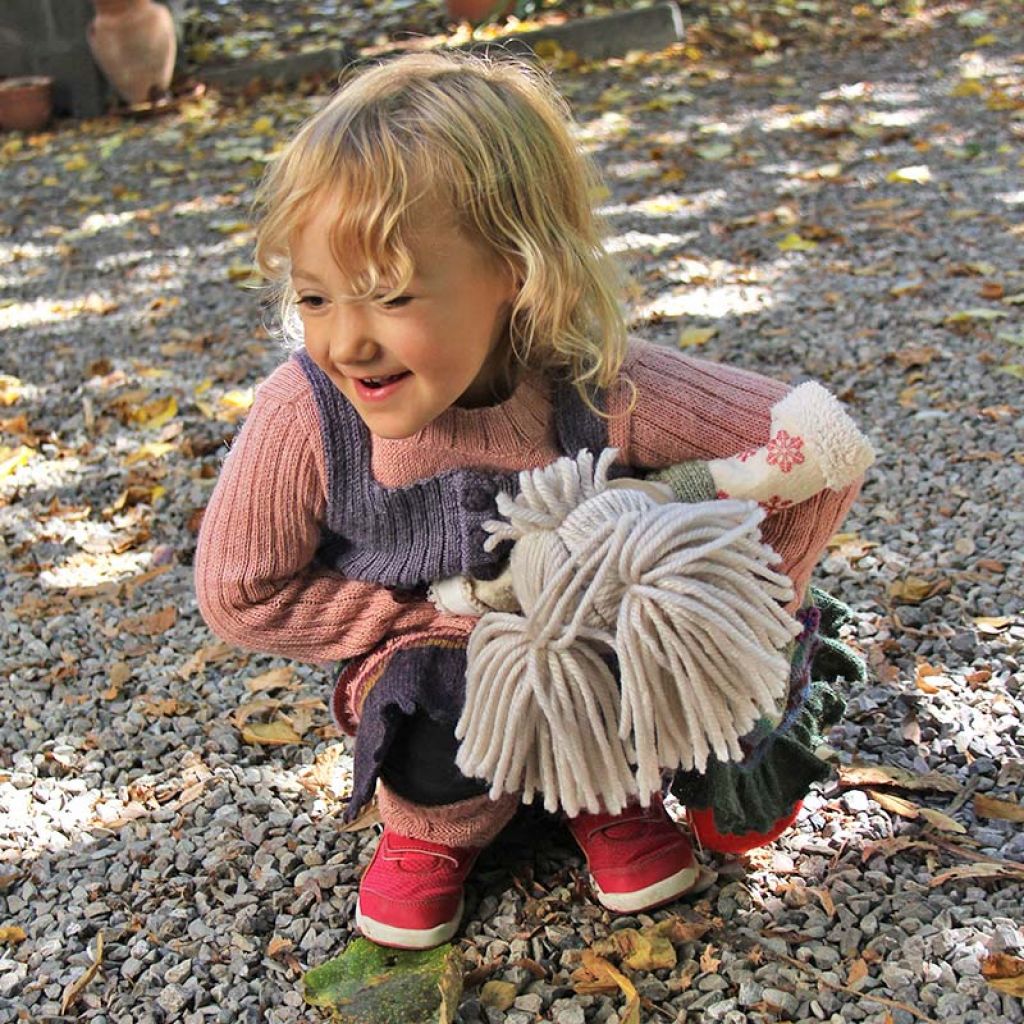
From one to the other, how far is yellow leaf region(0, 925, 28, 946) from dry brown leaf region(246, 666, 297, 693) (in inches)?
25.6

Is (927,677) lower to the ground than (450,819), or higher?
lower

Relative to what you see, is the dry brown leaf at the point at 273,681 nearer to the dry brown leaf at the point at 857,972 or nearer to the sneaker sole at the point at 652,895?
the sneaker sole at the point at 652,895

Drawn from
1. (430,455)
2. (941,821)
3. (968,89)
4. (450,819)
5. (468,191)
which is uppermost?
(468,191)

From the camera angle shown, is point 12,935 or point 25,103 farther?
point 25,103

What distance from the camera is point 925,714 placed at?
2.24 m

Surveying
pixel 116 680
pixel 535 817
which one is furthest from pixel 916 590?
pixel 116 680

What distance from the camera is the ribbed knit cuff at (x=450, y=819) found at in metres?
1.92

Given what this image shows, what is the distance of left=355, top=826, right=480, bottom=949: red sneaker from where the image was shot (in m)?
1.87

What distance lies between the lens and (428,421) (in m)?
1.69

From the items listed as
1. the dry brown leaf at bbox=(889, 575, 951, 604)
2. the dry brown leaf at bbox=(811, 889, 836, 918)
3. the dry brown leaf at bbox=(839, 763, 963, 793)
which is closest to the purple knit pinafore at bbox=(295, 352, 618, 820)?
the dry brown leaf at bbox=(811, 889, 836, 918)

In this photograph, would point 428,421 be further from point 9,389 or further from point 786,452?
point 9,389

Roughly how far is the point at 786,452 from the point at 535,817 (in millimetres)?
748

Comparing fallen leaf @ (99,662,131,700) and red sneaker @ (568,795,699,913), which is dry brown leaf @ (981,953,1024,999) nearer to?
red sneaker @ (568,795,699,913)

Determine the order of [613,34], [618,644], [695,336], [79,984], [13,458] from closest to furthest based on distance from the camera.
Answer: [618,644] < [79,984] < [13,458] < [695,336] < [613,34]
